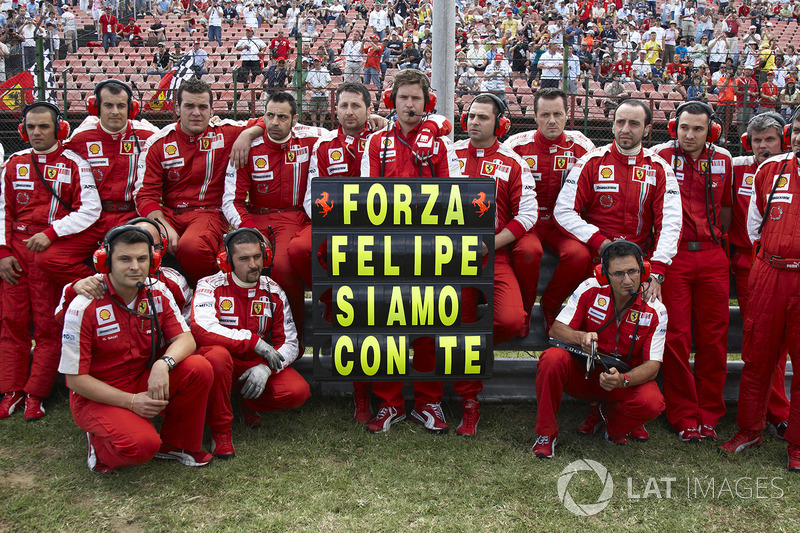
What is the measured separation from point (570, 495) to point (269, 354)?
208 cm


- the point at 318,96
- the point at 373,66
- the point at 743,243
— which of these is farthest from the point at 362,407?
the point at 373,66

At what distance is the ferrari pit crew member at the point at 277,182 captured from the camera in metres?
5.29

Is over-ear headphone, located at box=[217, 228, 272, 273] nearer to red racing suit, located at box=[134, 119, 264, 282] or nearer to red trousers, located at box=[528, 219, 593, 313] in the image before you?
red racing suit, located at box=[134, 119, 264, 282]

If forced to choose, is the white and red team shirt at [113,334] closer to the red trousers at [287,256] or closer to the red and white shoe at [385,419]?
the red trousers at [287,256]

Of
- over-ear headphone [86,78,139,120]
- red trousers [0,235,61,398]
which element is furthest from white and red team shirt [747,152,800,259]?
red trousers [0,235,61,398]

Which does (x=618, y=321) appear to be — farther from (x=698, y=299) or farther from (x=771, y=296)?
(x=771, y=296)

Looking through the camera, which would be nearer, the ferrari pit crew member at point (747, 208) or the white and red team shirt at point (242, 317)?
the white and red team shirt at point (242, 317)

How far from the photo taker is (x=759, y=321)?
4734 mm

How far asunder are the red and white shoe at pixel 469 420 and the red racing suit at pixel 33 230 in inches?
119

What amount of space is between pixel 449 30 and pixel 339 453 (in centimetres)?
337

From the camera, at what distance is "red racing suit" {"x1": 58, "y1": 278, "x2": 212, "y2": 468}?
163 inches

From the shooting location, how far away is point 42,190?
518 cm

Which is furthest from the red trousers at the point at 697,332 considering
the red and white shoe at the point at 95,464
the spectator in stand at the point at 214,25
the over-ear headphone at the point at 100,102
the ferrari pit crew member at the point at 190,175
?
the spectator in stand at the point at 214,25

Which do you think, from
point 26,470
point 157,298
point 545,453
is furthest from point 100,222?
point 545,453
